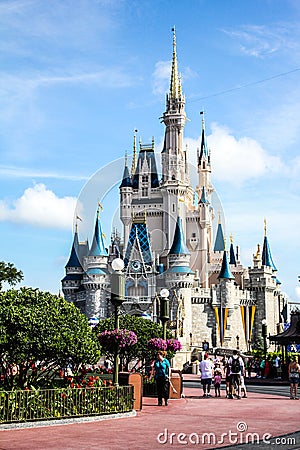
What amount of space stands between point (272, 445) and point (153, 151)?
76610 mm

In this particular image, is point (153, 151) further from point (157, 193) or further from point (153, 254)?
point (153, 254)

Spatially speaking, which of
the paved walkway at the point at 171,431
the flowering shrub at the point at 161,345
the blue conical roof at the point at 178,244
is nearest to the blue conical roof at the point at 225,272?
the blue conical roof at the point at 178,244

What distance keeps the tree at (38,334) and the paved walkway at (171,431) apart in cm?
144

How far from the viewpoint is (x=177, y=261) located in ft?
236

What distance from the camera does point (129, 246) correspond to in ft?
253

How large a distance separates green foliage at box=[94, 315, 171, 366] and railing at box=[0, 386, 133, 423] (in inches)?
316

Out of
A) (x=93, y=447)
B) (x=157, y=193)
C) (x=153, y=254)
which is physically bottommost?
(x=93, y=447)

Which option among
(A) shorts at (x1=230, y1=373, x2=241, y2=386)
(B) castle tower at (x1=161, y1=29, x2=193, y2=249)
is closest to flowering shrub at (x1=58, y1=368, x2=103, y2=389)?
(A) shorts at (x1=230, y1=373, x2=241, y2=386)

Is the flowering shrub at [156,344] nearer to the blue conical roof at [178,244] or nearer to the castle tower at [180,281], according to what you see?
the castle tower at [180,281]

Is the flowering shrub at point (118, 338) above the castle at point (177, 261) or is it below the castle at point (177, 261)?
below

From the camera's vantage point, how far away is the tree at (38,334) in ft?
42.2

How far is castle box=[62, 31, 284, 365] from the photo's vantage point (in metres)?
72.5

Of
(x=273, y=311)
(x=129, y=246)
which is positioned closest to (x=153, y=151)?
(x=129, y=246)

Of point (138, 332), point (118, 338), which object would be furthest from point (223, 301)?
point (118, 338)
